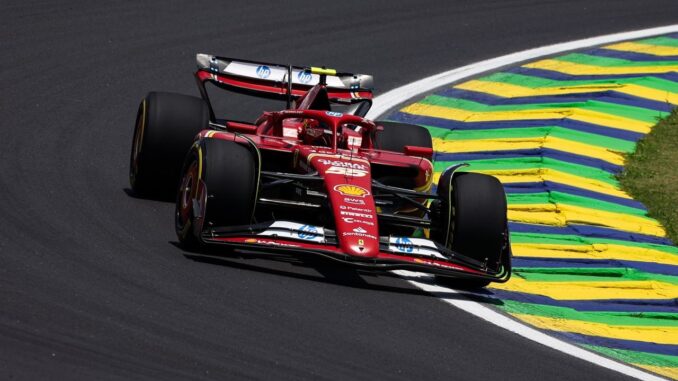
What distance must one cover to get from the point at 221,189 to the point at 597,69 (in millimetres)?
8201

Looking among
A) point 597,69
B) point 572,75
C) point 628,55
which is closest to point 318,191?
point 572,75

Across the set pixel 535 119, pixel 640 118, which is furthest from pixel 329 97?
pixel 640 118

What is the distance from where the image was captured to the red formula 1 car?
9.36 m

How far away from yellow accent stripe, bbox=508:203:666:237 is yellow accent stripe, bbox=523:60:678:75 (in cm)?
482

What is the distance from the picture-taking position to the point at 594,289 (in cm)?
1026

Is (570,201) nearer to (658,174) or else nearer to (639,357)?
(658,174)

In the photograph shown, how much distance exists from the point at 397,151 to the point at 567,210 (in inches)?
58.4

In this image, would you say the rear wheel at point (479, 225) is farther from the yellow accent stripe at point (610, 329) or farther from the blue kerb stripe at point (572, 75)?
the blue kerb stripe at point (572, 75)

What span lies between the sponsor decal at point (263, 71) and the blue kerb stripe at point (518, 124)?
2.62m

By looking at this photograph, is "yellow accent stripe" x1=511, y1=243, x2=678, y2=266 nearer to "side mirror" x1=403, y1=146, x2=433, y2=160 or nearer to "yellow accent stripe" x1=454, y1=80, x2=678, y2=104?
"side mirror" x1=403, y1=146, x2=433, y2=160

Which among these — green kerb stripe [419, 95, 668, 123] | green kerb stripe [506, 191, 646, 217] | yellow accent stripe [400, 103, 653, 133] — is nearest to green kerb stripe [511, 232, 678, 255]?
green kerb stripe [506, 191, 646, 217]

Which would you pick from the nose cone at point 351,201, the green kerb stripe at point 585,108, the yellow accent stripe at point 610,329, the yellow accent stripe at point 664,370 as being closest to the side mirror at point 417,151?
the nose cone at point 351,201

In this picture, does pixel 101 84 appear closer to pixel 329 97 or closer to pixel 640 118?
pixel 329 97

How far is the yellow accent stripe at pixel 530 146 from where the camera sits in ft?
44.5
